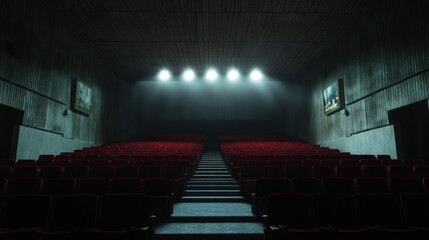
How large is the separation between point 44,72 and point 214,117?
977cm

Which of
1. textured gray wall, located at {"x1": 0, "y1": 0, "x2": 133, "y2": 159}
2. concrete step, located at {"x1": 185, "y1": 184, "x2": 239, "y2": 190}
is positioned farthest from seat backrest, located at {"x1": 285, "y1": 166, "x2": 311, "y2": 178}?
textured gray wall, located at {"x1": 0, "y1": 0, "x2": 133, "y2": 159}

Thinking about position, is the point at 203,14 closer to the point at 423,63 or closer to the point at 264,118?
the point at 423,63

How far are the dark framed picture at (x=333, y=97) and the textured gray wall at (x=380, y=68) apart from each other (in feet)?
0.68

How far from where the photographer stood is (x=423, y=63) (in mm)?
6012

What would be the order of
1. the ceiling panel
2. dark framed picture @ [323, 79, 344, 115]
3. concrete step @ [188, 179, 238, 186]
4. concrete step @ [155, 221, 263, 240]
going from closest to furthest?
concrete step @ [155, 221, 263, 240] < concrete step @ [188, 179, 238, 186] < the ceiling panel < dark framed picture @ [323, 79, 344, 115]

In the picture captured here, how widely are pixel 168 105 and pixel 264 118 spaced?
554 cm

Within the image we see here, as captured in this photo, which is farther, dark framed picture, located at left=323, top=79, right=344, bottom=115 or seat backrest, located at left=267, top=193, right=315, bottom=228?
dark framed picture, located at left=323, top=79, right=344, bottom=115

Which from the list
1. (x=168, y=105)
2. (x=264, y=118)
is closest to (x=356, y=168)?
(x=264, y=118)

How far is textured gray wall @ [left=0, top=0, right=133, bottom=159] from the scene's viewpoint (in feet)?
21.5

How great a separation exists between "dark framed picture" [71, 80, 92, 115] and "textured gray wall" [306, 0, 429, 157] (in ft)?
29.7


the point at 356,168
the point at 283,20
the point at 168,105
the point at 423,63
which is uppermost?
the point at 283,20

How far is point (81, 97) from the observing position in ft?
32.6

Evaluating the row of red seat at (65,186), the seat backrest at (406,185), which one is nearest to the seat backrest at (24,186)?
the row of red seat at (65,186)

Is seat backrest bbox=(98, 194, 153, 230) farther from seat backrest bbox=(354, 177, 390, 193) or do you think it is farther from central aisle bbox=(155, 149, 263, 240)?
seat backrest bbox=(354, 177, 390, 193)
